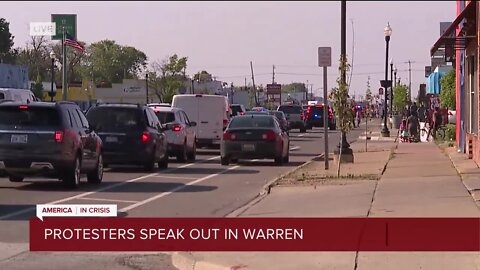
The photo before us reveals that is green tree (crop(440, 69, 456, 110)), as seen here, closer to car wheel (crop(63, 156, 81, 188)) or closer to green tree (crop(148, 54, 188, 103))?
car wheel (crop(63, 156, 81, 188))

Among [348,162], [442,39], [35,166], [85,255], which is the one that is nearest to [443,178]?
[442,39]

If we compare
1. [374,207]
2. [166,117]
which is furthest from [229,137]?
[374,207]

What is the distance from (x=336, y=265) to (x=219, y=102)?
75.8 feet

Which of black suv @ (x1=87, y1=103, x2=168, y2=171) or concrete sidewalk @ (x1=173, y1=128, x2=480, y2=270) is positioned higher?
black suv @ (x1=87, y1=103, x2=168, y2=171)

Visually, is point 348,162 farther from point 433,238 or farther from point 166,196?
point 433,238

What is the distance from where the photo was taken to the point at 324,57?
2122 centimetres

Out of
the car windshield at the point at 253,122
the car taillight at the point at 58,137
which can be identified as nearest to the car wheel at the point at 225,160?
the car windshield at the point at 253,122

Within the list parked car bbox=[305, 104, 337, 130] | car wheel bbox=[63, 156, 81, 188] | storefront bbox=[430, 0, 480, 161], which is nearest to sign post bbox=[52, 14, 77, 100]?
parked car bbox=[305, 104, 337, 130]

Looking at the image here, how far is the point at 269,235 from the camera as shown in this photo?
1084 centimetres

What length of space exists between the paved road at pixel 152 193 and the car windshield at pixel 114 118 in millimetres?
1218

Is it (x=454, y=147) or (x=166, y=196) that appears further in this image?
(x=454, y=147)

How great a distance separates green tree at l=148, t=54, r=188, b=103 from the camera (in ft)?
278

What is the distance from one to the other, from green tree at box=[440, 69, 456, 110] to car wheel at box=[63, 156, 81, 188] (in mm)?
23041

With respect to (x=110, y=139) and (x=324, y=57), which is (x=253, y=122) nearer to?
(x=324, y=57)
